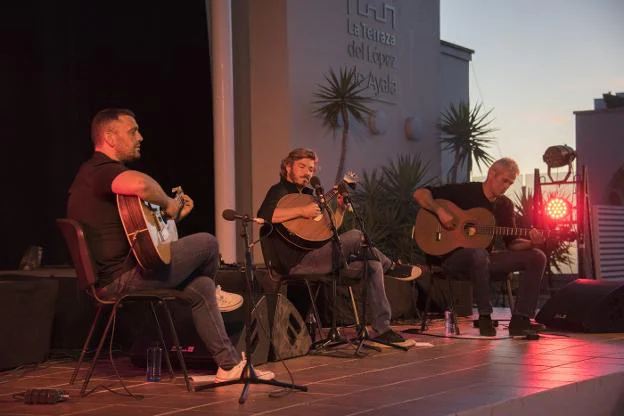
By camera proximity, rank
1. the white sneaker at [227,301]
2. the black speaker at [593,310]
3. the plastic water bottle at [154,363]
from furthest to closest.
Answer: the black speaker at [593,310] < the white sneaker at [227,301] < the plastic water bottle at [154,363]

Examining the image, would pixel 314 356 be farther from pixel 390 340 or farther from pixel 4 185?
pixel 4 185

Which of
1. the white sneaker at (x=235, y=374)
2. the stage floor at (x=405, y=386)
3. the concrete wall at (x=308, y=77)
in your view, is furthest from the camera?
the concrete wall at (x=308, y=77)

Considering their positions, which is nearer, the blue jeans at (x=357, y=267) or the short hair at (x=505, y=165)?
the blue jeans at (x=357, y=267)

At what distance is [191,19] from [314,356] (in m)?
4.18

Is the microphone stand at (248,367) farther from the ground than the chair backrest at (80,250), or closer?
closer

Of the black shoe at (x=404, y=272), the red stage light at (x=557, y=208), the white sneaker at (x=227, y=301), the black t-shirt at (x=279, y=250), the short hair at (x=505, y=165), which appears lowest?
the white sneaker at (x=227, y=301)

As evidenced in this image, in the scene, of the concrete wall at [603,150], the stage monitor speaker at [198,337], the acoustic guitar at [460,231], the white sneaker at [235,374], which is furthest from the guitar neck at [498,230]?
the concrete wall at [603,150]

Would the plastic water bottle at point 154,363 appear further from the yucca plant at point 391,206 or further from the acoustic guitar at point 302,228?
the yucca plant at point 391,206

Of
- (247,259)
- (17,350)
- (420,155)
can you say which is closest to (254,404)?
(247,259)

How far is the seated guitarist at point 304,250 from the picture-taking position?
219 inches

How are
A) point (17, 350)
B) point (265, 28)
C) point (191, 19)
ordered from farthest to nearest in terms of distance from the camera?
1. point (265, 28)
2. point (191, 19)
3. point (17, 350)

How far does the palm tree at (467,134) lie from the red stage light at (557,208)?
3372mm

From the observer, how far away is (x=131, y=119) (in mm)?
4484

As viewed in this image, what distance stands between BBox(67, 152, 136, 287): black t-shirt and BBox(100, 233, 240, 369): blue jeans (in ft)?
0.21
